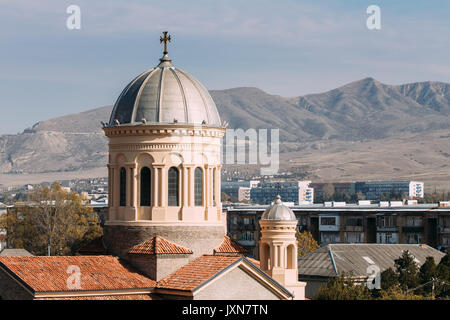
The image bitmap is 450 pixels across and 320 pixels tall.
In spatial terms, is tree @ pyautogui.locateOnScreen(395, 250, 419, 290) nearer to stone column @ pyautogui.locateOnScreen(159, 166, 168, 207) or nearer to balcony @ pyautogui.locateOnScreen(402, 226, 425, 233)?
stone column @ pyautogui.locateOnScreen(159, 166, 168, 207)

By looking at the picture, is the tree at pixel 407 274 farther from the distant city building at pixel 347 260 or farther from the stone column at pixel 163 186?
the stone column at pixel 163 186

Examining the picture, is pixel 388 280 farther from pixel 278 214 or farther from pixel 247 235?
pixel 247 235

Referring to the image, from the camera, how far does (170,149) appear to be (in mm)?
47188

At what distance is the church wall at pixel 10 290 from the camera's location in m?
41.8

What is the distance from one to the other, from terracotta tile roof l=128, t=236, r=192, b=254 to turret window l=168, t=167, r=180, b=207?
1.81 metres

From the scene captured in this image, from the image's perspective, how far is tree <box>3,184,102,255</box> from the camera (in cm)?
9625

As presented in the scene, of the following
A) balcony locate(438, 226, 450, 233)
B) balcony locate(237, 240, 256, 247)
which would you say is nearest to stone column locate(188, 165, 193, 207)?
balcony locate(438, 226, 450, 233)

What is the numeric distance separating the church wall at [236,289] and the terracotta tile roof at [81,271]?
10.1ft

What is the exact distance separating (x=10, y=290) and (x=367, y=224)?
73091 millimetres

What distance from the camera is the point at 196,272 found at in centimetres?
4472

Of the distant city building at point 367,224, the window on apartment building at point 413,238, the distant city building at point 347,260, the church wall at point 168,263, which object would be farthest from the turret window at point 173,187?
the window on apartment building at point 413,238
